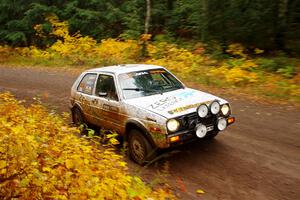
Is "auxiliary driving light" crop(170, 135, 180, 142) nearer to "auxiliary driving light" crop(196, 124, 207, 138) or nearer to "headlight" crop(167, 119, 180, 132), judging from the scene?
"headlight" crop(167, 119, 180, 132)

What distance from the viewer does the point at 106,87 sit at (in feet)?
26.2

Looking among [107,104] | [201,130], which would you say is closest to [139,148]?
[201,130]

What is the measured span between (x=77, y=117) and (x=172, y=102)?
346cm

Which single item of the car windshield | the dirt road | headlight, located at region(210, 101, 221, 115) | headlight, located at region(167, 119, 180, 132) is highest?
the car windshield

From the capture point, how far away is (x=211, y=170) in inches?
252

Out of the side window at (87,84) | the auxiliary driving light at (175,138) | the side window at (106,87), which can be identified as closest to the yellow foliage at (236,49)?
the side window at (87,84)

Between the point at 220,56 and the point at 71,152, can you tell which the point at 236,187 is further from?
the point at 220,56

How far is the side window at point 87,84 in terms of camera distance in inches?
337

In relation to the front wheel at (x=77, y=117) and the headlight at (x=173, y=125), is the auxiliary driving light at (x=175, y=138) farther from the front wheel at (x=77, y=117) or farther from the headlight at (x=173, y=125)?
the front wheel at (x=77, y=117)

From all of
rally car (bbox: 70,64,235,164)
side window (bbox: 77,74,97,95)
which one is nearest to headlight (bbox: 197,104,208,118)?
rally car (bbox: 70,64,235,164)

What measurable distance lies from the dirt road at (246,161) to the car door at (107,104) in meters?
1.21

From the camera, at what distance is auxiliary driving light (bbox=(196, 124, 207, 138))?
Answer: 20.7 ft

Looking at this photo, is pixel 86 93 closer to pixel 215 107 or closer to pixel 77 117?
pixel 77 117

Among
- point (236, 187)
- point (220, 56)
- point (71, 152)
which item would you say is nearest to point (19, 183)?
point (71, 152)
